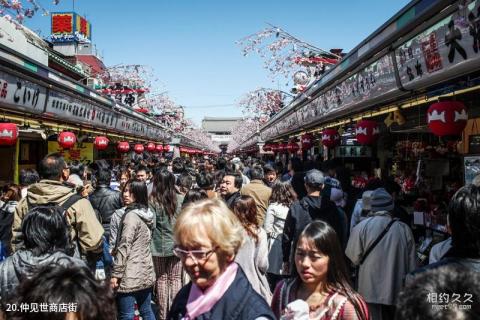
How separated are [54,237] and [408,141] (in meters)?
10.1

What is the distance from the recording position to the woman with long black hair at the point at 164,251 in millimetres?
5625

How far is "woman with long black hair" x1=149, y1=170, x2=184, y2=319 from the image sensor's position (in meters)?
5.62

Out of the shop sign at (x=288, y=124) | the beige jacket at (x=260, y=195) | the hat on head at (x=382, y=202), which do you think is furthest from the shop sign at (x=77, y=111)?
the hat on head at (x=382, y=202)

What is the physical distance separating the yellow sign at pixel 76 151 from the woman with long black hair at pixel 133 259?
8967mm

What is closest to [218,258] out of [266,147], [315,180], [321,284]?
[321,284]

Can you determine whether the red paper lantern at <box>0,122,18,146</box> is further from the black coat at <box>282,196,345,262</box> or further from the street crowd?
the black coat at <box>282,196,345,262</box>

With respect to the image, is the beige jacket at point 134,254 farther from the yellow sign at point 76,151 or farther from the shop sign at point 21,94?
the yellow sign at point 76,151

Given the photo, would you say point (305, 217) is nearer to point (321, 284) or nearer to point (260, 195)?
point (260, 195)

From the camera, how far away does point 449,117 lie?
16.0ft

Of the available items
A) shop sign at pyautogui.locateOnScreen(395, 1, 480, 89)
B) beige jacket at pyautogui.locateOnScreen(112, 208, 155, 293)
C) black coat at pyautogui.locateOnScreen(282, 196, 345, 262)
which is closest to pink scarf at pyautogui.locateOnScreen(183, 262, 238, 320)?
beige jacket at pyautogui.locateOnScreen(112, 208, 155, 293)

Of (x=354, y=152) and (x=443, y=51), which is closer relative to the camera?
(x=443, y=51)

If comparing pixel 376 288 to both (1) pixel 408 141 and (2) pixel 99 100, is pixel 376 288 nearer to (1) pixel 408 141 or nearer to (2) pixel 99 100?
(1) pixel 408 141

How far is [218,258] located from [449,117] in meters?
3.87

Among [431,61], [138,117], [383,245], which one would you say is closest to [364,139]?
[431,61]
